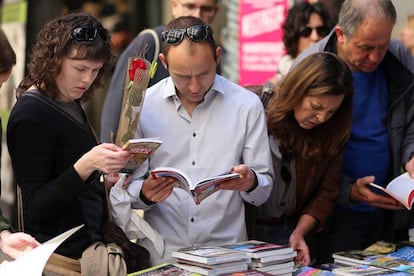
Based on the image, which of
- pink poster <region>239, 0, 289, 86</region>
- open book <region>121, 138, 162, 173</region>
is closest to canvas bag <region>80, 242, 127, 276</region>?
open book <region>121, 138, 162, 173</region>

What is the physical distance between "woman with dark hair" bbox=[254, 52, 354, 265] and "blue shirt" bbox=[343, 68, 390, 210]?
0.24 metres

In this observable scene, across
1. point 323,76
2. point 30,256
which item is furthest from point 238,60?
point 30,256

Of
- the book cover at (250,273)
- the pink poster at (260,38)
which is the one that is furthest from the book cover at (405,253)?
the pink poster at (260,38)

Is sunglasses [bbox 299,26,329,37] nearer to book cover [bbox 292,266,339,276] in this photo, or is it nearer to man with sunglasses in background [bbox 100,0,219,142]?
man with sunglasses in background [bbox 100,0,219,142]

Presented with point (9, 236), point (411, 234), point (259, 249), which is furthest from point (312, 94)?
point (9, 236)

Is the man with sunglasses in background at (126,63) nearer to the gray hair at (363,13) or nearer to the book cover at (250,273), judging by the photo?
the gray hair at (363,13)

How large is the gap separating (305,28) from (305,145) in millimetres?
Result: 1439

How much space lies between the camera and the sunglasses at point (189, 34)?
9.77 ft

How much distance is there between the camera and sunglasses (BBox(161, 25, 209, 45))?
2.98 meters

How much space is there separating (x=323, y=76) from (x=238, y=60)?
9.65 feet

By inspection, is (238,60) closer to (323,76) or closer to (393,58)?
(393,58)

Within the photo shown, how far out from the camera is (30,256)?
2492 millimetres

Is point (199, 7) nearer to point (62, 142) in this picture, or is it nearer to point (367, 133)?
point (367, 133)

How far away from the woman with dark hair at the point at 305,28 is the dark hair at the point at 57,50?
1891mm
